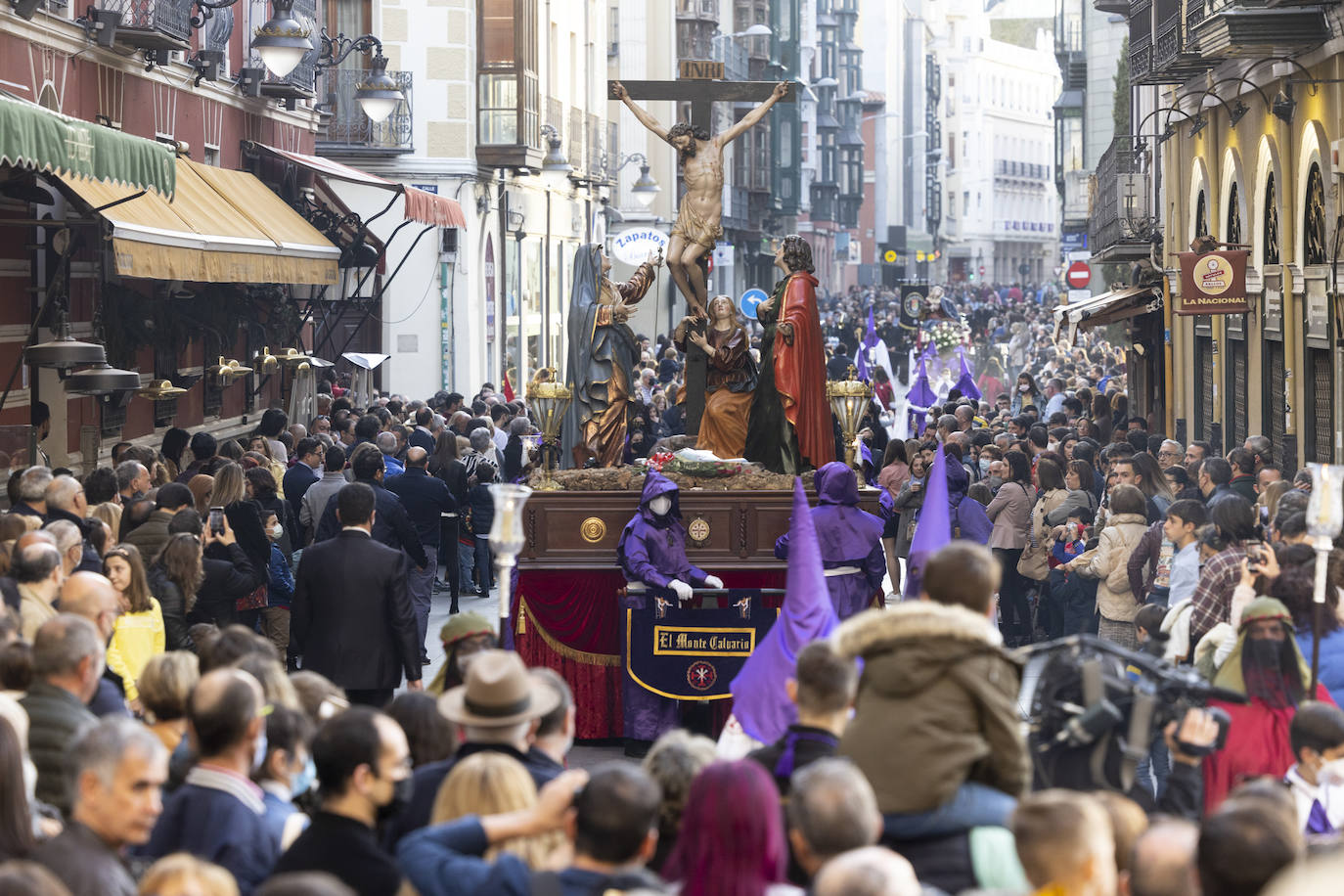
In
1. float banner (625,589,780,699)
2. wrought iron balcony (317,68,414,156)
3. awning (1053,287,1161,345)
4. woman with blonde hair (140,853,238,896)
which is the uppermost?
wrought iron balcony (317,68,414,156)

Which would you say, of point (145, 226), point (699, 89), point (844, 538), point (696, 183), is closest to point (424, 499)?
point (145, 226)

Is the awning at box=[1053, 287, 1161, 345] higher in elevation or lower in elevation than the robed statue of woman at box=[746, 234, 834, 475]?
higher

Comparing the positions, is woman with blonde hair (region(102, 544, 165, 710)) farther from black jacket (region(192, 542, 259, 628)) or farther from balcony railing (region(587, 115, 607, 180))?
balcony railing (region(587, 115, 607, 180))

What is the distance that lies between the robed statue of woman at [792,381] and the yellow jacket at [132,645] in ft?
18.3

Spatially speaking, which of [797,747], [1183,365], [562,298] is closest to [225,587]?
[797,747]

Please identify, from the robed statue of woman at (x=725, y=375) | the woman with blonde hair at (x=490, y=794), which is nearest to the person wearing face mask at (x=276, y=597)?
the robed statue of woman at (x=725, y=375)

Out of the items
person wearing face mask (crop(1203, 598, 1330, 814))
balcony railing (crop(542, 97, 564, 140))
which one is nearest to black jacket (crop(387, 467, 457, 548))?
person wearing face mask (crop(1203, 598, 1330, 814))

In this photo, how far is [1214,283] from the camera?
19.0 meters

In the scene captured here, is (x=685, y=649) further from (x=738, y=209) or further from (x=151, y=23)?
(x=738, y=209)

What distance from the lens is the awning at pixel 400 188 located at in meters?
21.9

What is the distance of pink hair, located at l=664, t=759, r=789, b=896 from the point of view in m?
4.73

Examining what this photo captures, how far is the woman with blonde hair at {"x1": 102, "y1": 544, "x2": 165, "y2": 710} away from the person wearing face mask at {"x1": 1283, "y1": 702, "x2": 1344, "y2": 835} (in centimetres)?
477

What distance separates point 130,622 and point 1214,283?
1275cm

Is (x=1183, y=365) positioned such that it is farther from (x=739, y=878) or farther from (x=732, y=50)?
(x=732, y=50)
